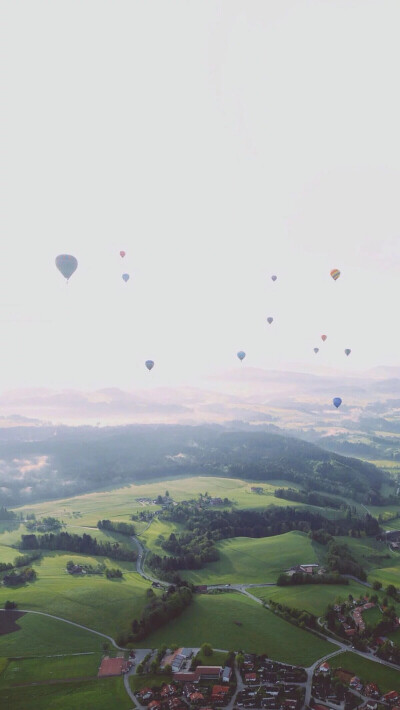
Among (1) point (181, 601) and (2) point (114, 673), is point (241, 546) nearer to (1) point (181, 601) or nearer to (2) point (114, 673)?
(1) point (181, 601)

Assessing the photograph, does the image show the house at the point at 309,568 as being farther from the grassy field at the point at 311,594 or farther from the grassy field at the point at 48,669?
the grassy field at the point at 48,669

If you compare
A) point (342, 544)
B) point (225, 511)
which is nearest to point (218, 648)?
point (342, 544)

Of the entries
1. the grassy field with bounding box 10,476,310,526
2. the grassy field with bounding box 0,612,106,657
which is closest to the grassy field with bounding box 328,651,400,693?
the grassy field with bounding box 0,612,106,657

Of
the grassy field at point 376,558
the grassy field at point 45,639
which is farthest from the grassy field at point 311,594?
the grassy field at point 45,639

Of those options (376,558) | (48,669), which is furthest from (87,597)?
(376,558)

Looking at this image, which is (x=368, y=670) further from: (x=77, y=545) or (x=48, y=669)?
(x=77, y=545)

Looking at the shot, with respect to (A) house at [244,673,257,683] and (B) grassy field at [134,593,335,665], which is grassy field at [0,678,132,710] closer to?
(B) grassy field at [134,593,335,665]
